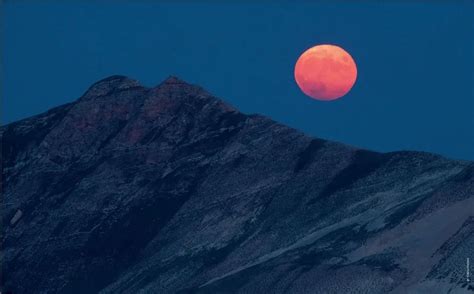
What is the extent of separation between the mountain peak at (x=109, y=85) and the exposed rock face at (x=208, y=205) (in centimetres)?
15

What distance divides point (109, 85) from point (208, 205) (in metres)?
24.8

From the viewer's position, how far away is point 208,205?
8369 centimetres

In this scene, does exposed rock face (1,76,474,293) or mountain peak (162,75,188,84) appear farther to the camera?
mountain peak (162,75,188,84)

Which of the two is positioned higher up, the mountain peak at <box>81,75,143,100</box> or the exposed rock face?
the mountain peak at <box>81,75,143,100</box>

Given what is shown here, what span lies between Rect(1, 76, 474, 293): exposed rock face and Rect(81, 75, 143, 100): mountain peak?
15 cm

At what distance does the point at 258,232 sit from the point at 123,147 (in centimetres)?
2306

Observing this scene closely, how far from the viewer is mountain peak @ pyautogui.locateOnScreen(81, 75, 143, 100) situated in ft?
343

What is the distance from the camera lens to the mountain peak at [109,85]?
343 ft

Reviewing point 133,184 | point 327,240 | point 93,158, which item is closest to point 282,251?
point 327,240

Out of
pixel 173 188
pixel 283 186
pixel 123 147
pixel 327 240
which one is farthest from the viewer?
pixel 123 147

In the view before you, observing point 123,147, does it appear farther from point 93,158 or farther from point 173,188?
point 173,188

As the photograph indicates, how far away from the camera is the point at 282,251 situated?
70.6 meters

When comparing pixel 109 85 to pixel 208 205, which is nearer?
pixel 208 205

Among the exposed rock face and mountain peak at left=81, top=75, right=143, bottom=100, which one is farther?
mountain peak at left=81, top=75, right=143, bottom=100
